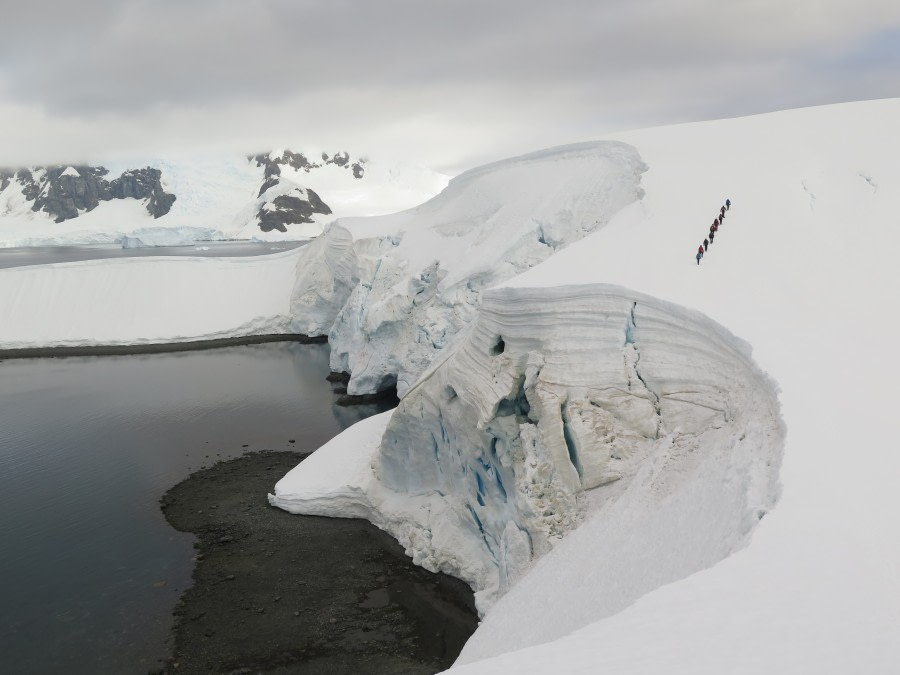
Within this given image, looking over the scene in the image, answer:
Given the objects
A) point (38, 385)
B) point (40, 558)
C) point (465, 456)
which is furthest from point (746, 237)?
point (38, 385)

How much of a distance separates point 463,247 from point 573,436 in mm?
17596

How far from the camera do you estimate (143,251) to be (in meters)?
94.6

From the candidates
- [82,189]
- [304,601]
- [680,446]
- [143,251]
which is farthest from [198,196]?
[680,446]

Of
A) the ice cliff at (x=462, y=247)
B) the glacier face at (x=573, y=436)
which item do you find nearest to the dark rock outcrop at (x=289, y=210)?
the ice cliff at (x=462, y=247)

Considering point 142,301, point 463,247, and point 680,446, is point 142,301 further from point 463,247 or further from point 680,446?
point 680,446

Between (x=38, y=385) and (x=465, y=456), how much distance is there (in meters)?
28.8

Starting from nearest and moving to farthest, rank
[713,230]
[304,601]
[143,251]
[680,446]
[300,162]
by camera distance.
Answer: [680,446] → [304,601] → [713,230] → [143,251] → [300,162]

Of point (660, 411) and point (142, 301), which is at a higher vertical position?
point (660, 411)

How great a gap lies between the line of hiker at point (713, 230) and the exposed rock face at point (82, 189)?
5437 inches

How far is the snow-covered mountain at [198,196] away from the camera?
120m

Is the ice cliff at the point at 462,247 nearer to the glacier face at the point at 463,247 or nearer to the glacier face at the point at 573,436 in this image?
the glacier face at the point at 463,247

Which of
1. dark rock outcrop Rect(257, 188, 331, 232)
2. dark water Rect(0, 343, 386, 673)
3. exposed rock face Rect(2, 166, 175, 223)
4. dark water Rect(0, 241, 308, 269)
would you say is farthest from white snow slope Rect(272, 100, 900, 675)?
exposed rock face Rect(2, 166, 175, 223)

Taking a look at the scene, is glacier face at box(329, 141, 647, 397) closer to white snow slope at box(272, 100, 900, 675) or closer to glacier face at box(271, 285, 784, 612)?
white snow slope at box(272, 100, 900, 675)

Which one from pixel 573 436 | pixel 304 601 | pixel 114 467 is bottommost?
pixel 304 601
